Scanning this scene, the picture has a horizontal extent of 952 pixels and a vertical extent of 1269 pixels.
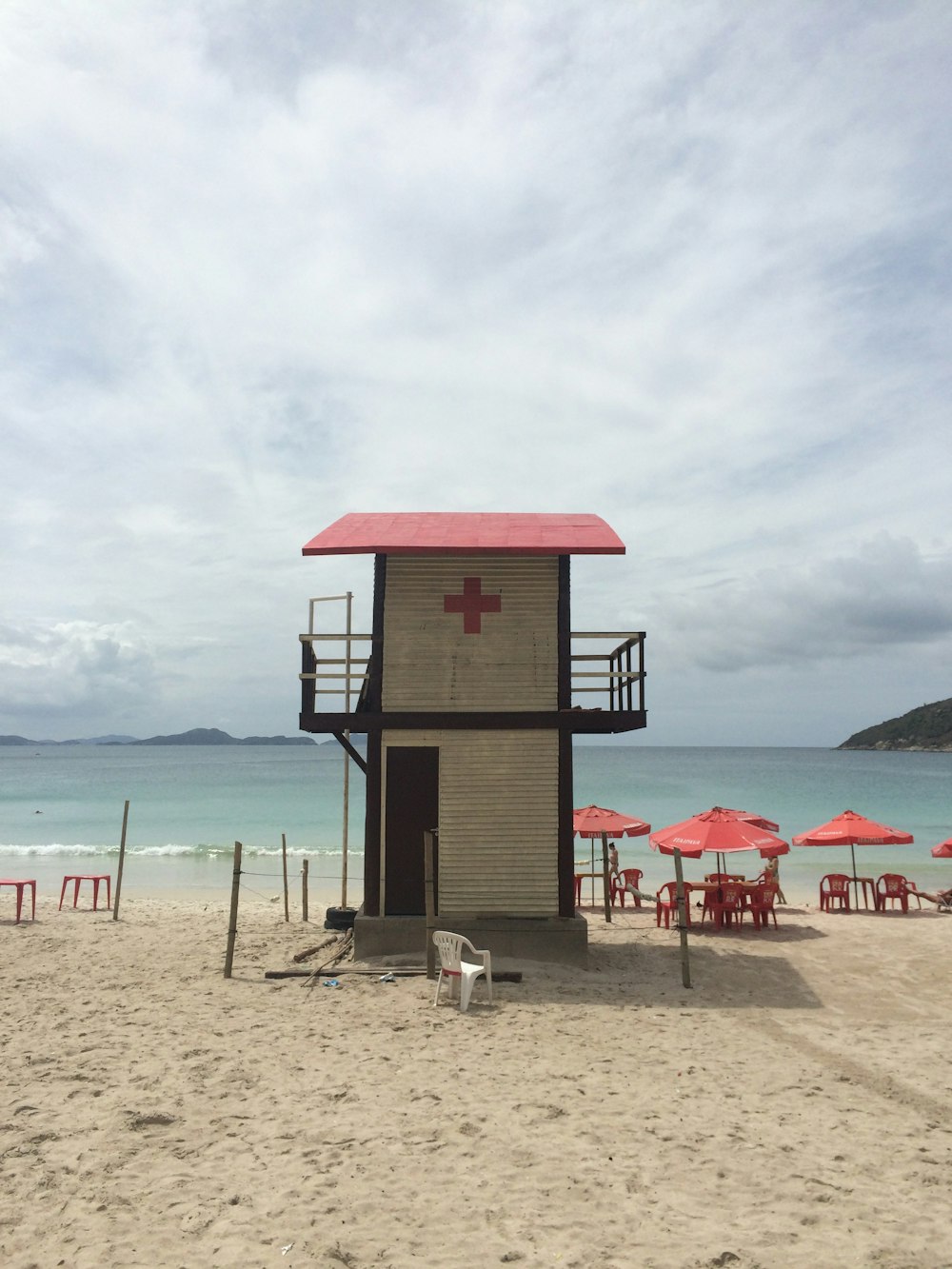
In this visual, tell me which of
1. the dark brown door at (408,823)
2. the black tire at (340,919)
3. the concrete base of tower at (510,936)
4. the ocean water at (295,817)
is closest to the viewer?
the concrete base of tower at (510,936)

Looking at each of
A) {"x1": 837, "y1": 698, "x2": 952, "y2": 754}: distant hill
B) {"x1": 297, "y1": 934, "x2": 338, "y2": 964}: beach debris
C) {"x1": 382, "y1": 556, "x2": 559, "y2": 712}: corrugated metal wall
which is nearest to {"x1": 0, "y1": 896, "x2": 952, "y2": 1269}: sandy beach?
{"x1": 297, "y1": 934, "x2": 338, "y2": 964}: beach debris

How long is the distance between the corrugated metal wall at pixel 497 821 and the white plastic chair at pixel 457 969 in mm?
1579

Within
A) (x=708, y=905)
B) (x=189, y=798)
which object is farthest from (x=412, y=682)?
(x=189, y=798)

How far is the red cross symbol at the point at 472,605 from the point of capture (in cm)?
1294

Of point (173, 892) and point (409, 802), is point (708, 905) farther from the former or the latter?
point (173, 892)

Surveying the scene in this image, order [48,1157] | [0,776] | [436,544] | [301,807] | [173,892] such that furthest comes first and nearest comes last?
[0,776], [301,807], [173,892], [436,544], [48,1157]

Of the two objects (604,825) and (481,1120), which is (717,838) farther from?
(481,1120)

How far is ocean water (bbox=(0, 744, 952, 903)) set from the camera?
30.7 metres

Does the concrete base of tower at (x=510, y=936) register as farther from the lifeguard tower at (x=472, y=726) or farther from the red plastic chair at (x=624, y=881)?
the red plastic chair at (x=624, y=881)

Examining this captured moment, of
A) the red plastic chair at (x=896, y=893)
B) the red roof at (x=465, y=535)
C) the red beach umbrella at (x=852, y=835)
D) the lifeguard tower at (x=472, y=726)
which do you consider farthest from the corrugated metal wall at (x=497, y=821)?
the red plastic chair at (x=896, y=893)

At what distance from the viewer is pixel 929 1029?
996 centimetres

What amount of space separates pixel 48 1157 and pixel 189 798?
2622 inches

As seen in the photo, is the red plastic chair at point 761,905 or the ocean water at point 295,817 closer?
the red plastic chair at point 761,905

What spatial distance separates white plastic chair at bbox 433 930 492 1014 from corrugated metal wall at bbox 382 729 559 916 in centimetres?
158
